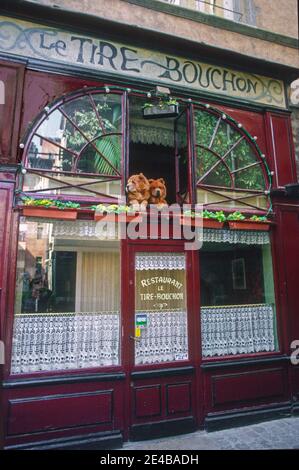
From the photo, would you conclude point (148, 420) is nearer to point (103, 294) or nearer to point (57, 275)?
point (103, 294)

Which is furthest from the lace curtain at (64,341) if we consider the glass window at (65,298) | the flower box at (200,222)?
the flower box at (200,222)

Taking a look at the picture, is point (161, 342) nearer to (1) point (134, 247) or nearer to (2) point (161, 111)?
(1) point (134, 247)

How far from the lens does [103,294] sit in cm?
494

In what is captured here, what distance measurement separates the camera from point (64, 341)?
177 inches

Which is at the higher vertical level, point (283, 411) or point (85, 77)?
point (85, 77)

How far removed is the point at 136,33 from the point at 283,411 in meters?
6.71

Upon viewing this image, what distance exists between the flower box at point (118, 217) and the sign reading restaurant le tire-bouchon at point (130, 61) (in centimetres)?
240

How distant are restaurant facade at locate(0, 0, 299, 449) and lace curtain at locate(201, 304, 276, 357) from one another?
24 millimetres

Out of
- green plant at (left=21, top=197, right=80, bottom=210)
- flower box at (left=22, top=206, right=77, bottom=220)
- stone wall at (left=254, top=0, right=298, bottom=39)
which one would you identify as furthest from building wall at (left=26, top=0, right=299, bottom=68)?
flower box at (left=22, top=206, right=77, bottom=220)

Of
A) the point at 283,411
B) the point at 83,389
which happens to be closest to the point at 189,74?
the point at 83,389

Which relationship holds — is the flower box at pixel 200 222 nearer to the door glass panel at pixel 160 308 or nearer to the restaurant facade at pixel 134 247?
the restaurant facade at pixel 134 247

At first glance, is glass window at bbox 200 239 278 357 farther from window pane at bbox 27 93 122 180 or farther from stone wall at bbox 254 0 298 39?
stone wall at bbox 254 0 298 39

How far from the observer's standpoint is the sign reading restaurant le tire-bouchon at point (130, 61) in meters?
4.89
